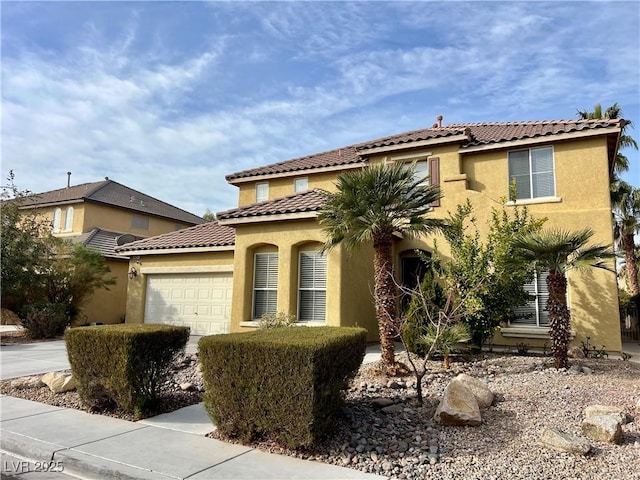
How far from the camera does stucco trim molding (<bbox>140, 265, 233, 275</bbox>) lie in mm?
16375

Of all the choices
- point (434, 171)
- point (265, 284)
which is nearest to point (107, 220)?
point (265, 284)

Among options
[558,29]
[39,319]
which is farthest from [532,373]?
[39,319]

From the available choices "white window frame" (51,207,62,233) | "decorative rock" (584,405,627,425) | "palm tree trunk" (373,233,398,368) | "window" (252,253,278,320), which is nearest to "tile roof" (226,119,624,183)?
"window" (252,253,278,320)

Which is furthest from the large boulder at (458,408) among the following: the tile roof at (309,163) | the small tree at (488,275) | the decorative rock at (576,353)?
the tile roof at (309,163)

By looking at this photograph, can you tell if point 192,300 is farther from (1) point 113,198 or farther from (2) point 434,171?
(1) point 113,198

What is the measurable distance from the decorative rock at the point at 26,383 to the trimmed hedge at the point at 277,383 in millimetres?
5377

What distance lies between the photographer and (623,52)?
36.2 feet

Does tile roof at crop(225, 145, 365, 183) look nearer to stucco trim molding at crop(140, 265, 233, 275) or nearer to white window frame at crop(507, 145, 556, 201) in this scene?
stucco trim molding at crop(140, 265, 233, 275)

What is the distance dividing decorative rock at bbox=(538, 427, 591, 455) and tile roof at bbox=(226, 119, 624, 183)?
11158 mm

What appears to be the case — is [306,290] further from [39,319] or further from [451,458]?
[39,319]

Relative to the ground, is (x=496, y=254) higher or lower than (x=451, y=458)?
higher

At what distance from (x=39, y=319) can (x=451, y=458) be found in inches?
695

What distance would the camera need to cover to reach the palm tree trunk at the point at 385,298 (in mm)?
9069

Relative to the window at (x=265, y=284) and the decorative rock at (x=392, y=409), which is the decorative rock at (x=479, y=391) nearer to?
the decorative rock at (x=392, y=409)
